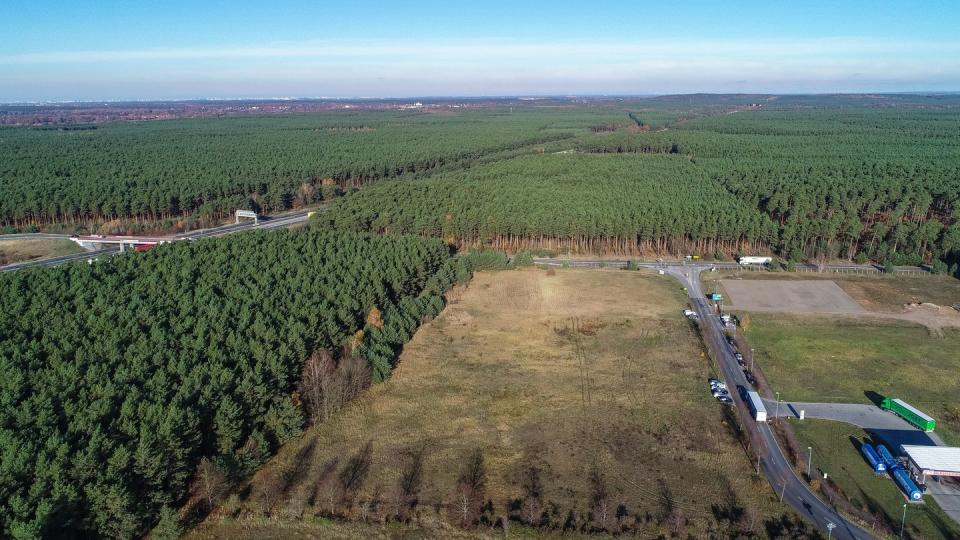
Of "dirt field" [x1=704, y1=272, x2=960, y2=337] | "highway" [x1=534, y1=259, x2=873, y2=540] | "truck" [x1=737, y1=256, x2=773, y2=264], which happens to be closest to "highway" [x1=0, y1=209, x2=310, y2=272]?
"highway" [x1=534, y1=259, x2=873, y2=540]

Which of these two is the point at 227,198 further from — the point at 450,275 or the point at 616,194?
the point at 616,194

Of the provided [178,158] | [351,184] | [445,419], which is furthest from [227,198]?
[445,419]

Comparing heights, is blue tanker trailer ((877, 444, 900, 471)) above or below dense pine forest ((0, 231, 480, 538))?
below

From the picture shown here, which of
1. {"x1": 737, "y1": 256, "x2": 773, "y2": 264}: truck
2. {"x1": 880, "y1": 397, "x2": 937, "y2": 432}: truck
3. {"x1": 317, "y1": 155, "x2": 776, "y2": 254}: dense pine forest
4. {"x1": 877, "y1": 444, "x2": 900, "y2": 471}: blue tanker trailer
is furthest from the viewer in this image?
{"x1": 317, "y1": 155, "x2": 776, "y2": 254}: dense pine forest

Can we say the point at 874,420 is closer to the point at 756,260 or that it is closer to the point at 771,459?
the point at 771,459

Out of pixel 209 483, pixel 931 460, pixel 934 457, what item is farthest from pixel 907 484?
pixel 209 483

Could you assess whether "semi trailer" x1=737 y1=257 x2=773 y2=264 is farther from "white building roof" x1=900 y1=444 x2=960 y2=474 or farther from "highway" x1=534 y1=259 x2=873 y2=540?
"white building roof" x1=900 y1=444 x2=960 y2=474
